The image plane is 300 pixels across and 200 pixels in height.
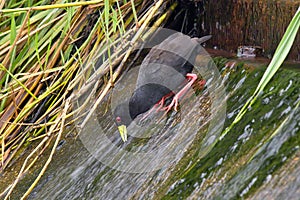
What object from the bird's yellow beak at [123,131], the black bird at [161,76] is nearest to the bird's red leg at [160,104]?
the black bird at [161,76]

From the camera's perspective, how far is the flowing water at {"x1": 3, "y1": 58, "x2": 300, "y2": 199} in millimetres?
1949

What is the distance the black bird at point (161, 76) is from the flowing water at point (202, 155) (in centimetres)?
12

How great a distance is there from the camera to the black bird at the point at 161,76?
312 cm

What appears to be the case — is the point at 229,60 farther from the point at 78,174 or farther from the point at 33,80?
the point at 33,80

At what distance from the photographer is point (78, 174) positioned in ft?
9.50

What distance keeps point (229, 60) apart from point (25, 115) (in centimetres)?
114

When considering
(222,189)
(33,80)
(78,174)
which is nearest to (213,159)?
(222,189)

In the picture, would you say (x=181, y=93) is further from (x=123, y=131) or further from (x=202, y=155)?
(x=202, y=155)

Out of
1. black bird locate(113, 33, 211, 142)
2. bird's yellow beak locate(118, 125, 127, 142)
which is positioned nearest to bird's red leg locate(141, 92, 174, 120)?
black bird locate(113, 33, 211, 142)

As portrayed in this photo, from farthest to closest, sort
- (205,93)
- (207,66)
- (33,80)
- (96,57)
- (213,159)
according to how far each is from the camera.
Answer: (33,80) < (96,57) < (207,66) < (205,93) < (213,159)

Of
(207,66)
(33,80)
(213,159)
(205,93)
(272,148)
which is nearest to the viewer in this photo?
(272,148)

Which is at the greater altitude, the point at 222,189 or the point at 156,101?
the point at 222,189

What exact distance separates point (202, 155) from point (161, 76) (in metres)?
0.87

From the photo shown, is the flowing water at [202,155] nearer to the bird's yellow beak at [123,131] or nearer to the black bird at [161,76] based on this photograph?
the bird's yellow beak at [123,131]
